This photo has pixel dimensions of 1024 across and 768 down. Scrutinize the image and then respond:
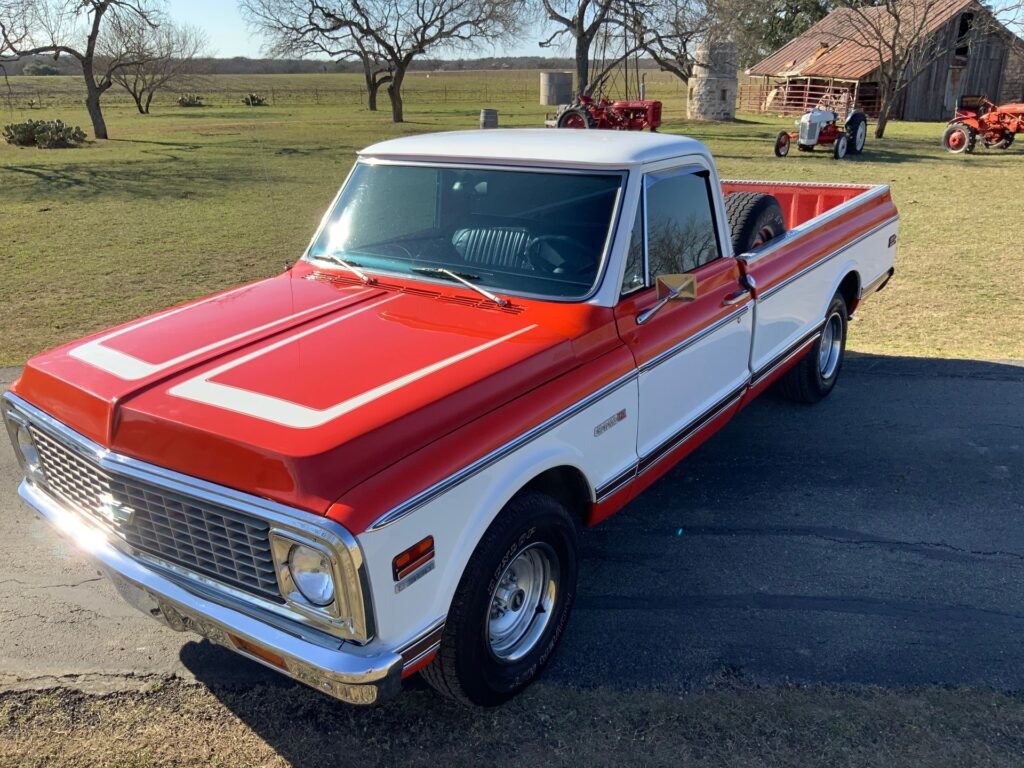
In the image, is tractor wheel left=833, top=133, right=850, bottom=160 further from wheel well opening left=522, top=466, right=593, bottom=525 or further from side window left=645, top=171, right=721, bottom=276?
wheel well opening left=522, top=466, right=593, bottom=525

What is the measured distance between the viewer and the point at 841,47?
36.3m

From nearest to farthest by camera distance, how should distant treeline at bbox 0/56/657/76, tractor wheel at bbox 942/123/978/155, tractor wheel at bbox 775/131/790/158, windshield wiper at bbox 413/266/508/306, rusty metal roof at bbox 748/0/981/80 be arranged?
windshield wiper at bbox 413/266/508/306 < tractor wheel at bbox 775/131/790/158 < tractor wheel at bbox 942/123/978/155 < rusty metal roof at bbox 748/0/981/80 < distant treeline at bbox 0/56/657/76

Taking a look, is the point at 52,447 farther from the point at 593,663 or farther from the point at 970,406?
the point at 970,406

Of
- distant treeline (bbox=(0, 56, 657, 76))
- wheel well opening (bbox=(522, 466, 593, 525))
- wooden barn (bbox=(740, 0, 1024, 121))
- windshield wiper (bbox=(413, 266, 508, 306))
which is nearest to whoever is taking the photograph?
wheel well opening (bbox=(522, 466, 593, 525))

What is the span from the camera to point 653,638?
3340 millimetres

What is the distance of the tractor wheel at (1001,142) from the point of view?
21438 mm

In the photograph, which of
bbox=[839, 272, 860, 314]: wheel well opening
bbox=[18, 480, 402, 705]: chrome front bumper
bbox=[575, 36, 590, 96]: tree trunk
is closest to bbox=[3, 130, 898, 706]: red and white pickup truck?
bbox=[18, 480, 402, 705]: chrome front bumper

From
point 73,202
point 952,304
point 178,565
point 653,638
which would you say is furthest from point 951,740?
point 73,202

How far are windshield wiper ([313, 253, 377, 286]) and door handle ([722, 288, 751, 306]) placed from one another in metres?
1.72

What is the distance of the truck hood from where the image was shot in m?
2.34

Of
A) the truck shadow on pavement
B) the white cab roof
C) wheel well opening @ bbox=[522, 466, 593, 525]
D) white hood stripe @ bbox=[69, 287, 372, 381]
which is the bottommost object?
the truck shadow on pavement

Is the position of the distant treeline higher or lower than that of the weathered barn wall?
higher

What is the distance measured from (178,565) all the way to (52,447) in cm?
77

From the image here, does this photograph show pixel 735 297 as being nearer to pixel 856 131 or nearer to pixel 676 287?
pixel 676 287
